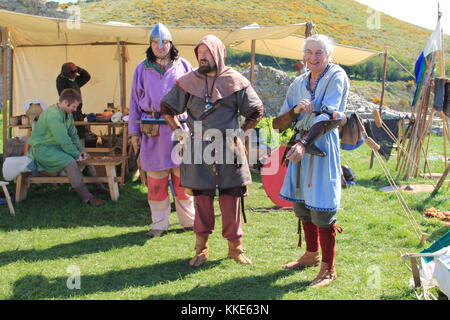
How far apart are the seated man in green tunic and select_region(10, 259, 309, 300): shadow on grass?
81.3 inches

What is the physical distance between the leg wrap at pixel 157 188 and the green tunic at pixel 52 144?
150 cm

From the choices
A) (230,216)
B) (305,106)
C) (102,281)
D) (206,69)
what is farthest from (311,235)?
(102,281)

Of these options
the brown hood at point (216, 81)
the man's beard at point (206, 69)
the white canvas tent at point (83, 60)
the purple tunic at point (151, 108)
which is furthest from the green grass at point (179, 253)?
the white canvas tent at point (83, 60)

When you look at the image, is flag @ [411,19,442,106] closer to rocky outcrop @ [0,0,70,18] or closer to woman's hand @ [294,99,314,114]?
woman's hand @ [294,99,314,114]

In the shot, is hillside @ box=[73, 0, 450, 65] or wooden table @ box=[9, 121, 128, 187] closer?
A: wooden table @ box=[9, 121, 128, 187]

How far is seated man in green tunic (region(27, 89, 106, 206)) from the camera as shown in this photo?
189 inches

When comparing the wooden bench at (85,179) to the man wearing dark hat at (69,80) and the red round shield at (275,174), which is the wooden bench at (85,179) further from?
the red round shield at (275,174)

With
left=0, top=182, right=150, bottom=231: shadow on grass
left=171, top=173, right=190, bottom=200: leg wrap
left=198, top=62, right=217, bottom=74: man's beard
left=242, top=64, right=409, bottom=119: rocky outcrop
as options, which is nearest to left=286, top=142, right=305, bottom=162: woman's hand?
left=198, top=62, right=217, bottom=74: man's beard

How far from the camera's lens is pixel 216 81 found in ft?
9.80

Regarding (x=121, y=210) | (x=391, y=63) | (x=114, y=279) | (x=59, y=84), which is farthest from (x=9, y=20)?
(x=391, y=63)

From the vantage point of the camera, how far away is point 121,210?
4.91 m

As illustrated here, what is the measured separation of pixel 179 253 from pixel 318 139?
1575 millimetres

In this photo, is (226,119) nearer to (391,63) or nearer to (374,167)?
(374,167)

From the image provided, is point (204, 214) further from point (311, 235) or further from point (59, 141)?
point (59, 141)
